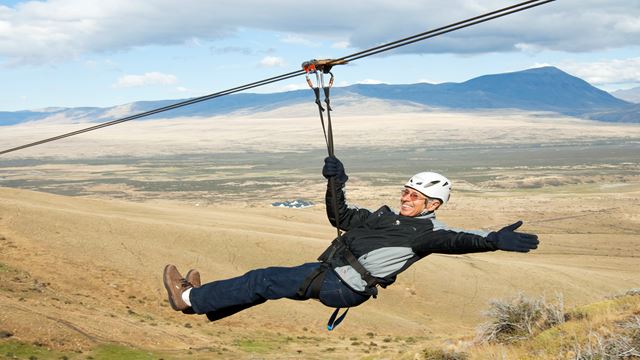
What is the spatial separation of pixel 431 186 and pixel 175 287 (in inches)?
144

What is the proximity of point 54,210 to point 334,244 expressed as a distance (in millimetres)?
33010

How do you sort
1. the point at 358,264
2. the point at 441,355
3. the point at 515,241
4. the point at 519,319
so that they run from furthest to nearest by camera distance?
the point at 519,319 < the point at 441,355 < the point at 358,264 < the point at 515,241

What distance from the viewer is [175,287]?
30.8 ft

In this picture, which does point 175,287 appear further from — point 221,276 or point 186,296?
point 221,276

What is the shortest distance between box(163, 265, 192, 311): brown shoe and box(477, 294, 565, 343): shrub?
9.00m

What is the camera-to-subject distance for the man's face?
900cm

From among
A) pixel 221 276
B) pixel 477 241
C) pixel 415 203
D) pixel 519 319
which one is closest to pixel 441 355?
pixel 519 319

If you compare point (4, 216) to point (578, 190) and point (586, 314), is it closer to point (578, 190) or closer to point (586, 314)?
point (586, 314)

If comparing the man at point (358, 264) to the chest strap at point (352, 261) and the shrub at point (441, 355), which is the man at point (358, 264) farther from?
the shrub at point (441, 355)

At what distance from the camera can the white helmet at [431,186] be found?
29.7 ft

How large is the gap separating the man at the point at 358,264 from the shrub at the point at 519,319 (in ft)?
26.5

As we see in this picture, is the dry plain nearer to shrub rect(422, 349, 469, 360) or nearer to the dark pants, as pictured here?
shrub rect(422, 349, 469, 360)

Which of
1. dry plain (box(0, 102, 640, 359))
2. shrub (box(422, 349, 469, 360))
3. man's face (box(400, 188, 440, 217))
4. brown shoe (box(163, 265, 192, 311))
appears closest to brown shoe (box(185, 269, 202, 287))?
brown shoe (box(163, 265, 192, 311))

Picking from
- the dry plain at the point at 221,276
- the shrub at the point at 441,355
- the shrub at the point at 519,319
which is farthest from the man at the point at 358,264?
the dry plain at the point at 221,276
